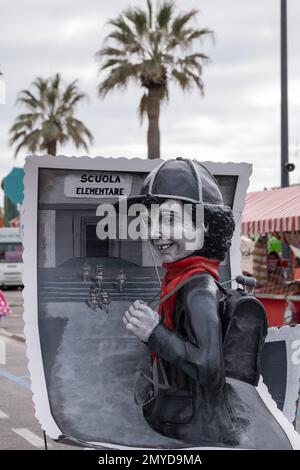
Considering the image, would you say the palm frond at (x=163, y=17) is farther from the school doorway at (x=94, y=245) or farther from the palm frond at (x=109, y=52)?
the school doorway at (x=94, y=245)

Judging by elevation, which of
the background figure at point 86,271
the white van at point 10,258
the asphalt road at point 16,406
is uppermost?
the background figure at point 86,271

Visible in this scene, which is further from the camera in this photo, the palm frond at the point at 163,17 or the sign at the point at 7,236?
the sign at the point at 7,236

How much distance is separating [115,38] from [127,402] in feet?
77.0

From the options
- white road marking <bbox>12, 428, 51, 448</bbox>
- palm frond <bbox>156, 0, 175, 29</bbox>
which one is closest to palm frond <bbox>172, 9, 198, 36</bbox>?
palm frond <bbox>156, 0, 175, 29</bbox>

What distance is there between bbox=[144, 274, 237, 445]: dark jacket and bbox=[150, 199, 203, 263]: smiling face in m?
0.17

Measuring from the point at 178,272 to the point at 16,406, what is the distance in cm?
660

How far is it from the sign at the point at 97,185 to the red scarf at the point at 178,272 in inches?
19.9

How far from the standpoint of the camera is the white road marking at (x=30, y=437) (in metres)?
7.96

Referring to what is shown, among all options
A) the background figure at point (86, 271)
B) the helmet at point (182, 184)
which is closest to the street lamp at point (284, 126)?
Answer: the background figure at point (86, 271)

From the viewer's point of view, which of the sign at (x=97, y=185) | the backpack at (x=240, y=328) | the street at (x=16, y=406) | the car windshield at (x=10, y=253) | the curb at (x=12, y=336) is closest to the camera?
the backpack at (x=240, y=328)

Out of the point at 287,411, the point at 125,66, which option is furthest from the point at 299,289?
the point at 125,66

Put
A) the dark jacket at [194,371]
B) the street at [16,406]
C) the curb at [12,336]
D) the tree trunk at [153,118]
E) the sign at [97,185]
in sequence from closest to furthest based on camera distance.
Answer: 1. the dark jacket at [194,371]
2. the sign at [97,185]
3. the street at [16,406]
4. the curb at [12,336]
5. the tree trunk at [153,118]

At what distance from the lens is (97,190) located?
4340 mm

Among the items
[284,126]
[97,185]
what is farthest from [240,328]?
[284,126]
